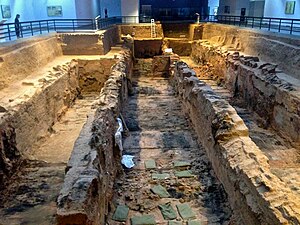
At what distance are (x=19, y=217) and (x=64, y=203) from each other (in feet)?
6.69

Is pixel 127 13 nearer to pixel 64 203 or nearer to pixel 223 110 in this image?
pixel 223 110

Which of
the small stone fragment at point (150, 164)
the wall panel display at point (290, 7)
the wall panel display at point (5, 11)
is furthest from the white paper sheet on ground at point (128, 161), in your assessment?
the wall panel display at point (5, 11)

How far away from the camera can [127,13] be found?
22125mm

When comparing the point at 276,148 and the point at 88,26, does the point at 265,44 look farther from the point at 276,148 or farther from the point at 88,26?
the point at 88,26

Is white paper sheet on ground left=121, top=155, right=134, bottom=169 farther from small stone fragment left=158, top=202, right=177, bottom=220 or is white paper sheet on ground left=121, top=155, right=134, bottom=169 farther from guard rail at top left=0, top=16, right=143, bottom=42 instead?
guard rail at top left=0, top=16, right=143, bottom=42

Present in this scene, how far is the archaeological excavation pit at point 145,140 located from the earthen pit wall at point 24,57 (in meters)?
0.06

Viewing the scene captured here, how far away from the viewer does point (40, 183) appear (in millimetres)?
6359

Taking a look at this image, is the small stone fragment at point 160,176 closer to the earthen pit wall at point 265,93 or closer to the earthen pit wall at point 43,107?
the earthen pit wall at point 43,107

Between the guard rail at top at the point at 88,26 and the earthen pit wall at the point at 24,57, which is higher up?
the guard rail at top at the point at 88,26

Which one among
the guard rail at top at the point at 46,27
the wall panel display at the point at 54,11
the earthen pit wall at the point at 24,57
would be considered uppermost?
the wall panel display at the point at 54,11

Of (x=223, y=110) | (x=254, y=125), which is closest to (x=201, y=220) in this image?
(x=223, y=110)

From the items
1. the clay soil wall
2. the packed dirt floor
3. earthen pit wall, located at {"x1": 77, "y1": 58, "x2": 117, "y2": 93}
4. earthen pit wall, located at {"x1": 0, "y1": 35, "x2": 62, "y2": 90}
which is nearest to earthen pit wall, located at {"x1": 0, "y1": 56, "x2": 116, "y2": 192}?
earthen pit wall, located at {"x1": 77, "y1": 58, "x2": 117, "y2": 93}

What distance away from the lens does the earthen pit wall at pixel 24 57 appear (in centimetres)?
961

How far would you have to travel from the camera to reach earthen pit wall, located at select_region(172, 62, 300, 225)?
3.84 meters
